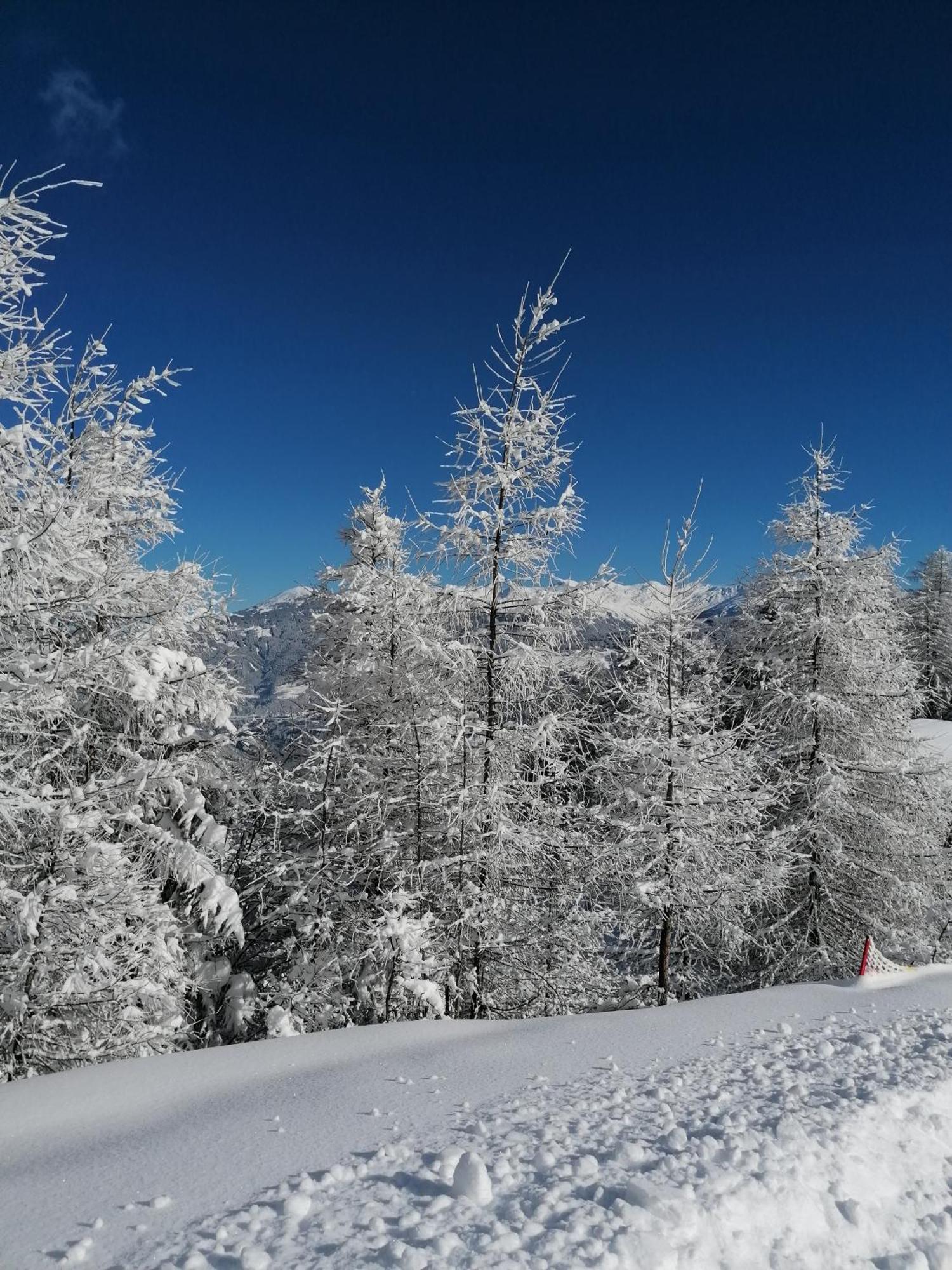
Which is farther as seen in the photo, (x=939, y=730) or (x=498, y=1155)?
(x=939, y=730)

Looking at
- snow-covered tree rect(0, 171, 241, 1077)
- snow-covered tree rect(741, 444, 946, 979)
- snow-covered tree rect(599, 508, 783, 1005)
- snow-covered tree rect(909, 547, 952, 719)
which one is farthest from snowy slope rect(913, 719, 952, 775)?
snow-covered tree rect(0, 171, 241, 1077)

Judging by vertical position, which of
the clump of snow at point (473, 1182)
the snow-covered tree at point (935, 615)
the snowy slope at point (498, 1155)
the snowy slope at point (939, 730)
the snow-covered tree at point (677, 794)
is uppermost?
the snow-covered tree at point (935, 615)

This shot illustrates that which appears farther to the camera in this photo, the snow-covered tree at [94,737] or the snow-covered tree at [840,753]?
the snow-covered tree at [840,753]

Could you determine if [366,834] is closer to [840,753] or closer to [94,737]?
[94,737]

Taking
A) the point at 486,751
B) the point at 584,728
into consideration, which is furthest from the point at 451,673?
the point at 584,728

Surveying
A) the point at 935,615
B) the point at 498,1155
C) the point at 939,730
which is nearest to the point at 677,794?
the point at 498,1155

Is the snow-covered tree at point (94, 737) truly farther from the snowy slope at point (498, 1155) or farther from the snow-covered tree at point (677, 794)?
the snow-covered tree at point (677, 794)

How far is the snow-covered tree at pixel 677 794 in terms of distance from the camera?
389 inches

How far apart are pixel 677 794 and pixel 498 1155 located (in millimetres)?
6989

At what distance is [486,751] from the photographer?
31.9ft

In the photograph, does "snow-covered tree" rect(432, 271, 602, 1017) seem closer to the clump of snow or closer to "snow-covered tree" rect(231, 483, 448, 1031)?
"snow-covered tree" rect(231, 483, 448, 1031)

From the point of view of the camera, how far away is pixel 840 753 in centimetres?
1295

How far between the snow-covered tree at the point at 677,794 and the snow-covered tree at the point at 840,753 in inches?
64.2

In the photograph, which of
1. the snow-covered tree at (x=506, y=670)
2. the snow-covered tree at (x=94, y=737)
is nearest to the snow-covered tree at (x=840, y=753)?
the snow-covered tree at (x=506, y=670)
